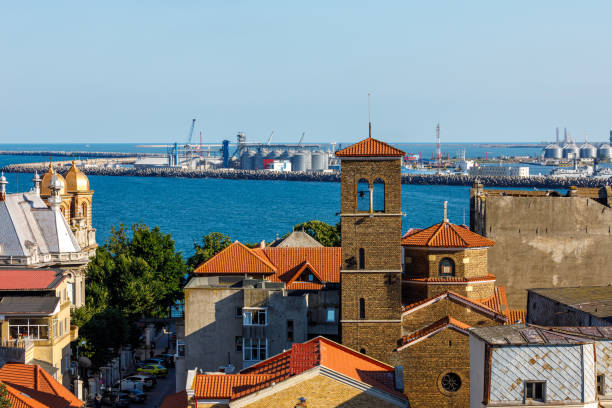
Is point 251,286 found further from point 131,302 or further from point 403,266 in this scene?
point 131,302

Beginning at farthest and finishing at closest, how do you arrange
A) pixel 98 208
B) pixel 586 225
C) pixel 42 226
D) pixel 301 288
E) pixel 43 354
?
1. pixel 98 208
2. pixel 42 226
3. pixel 586 225
4. pixel 301 288
5. pixel 43 354

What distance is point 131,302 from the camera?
5447 cm

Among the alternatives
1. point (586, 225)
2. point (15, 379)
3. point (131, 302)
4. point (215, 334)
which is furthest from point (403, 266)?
point (131, 302)

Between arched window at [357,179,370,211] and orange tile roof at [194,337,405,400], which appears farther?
arched window at [357,179,370,211]

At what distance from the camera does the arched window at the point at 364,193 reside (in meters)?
36.6

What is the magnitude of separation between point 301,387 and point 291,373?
531mm

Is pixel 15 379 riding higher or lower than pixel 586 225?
lower

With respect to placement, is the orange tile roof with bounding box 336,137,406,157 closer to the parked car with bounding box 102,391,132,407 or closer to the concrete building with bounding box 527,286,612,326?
the concrete building with bounding box 527,286,612,326

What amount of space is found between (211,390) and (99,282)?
29875 millimetres

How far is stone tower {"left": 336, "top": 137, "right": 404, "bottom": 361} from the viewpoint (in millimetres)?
36219

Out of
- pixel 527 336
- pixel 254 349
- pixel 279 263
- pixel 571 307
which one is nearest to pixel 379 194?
pixel 571 307

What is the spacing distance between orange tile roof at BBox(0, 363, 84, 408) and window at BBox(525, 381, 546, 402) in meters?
16.9

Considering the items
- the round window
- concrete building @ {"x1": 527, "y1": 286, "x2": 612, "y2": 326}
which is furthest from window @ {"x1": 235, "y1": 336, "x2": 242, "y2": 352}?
concrete building @ {"x1": 527, "y1": 286, "x2": 612, "y2": 326}

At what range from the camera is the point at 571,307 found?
34.7m
